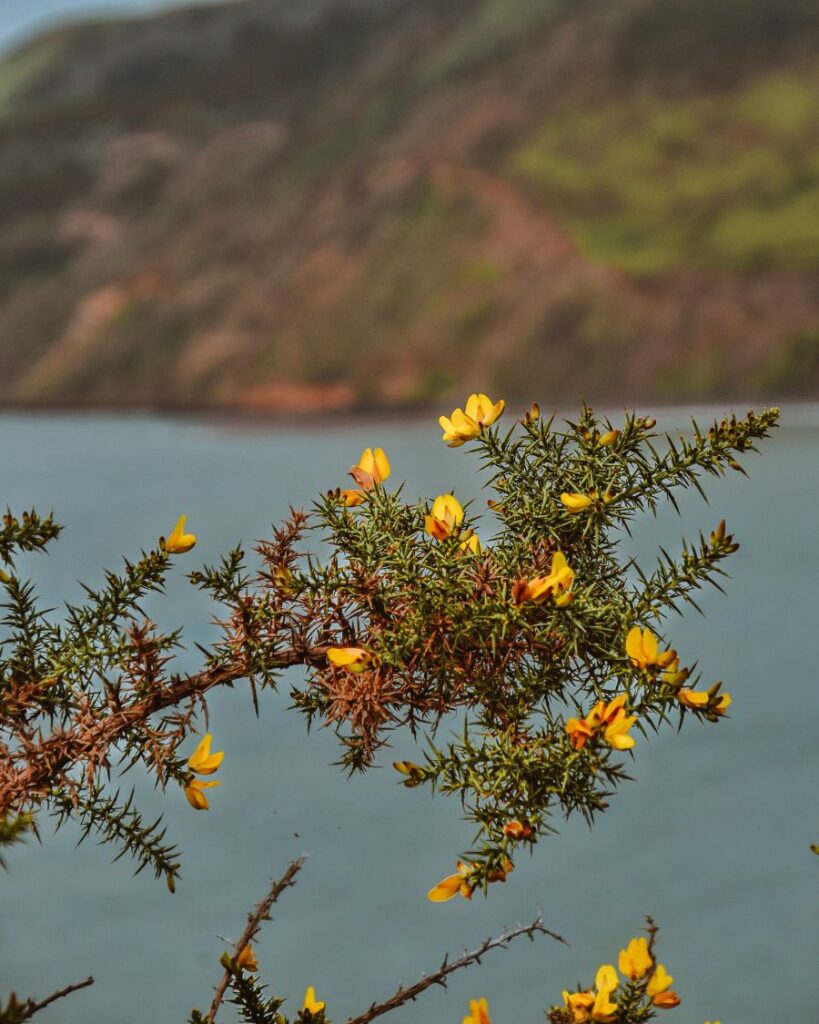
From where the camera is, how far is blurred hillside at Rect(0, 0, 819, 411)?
1.87m

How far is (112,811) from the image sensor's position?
1.46 ft

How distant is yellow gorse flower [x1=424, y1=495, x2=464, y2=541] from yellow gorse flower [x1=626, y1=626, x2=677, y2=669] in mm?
83

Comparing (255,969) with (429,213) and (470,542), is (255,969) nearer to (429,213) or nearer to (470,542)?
(470,542)

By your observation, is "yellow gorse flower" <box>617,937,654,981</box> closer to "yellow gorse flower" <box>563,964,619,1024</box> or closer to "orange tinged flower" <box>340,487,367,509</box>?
"yellow gorse flower" <box>563,964,619,1024</box>

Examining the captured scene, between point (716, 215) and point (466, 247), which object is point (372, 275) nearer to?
point (466, 247)

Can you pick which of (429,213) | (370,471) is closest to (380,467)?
(370,471)

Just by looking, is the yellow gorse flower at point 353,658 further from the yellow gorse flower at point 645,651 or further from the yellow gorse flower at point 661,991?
the yellow gorse flower at point 661,991

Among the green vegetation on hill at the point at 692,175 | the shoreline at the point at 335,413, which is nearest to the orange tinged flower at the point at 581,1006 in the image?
the shoreline at the point at 335,413

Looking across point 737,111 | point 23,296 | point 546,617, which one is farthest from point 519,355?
point 546,617

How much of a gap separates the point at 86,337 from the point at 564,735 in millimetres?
2221

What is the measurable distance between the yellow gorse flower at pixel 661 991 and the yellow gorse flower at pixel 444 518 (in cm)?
21

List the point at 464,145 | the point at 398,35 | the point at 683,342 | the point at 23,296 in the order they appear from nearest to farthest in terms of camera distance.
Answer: the point at 683,342 < the point at 464,145 < the point at 398,35 < the point at 23,296

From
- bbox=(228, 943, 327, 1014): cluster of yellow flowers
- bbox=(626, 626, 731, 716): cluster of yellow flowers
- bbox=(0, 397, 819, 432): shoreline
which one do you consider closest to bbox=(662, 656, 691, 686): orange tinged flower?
bbox=(626, 626, 731, 716): cluster of yellow flowers

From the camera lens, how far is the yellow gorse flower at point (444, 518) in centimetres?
44
